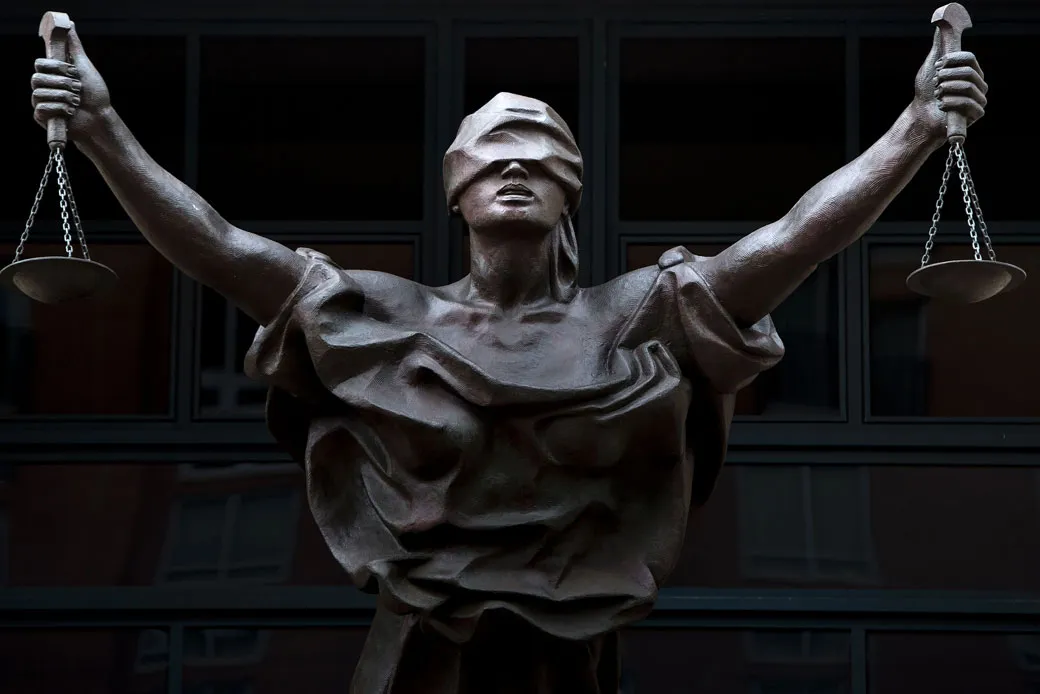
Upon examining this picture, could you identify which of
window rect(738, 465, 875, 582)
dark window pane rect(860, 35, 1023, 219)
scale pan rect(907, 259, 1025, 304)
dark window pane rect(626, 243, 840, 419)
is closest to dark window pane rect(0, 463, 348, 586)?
window rect(738, 465, 875, 582)

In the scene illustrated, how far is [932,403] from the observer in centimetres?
934

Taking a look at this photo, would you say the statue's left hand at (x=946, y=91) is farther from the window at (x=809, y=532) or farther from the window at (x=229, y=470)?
the window at (x=229, y=470)

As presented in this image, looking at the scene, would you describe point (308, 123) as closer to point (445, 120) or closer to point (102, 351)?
point (445, 120)

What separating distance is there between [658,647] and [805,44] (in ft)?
7.87

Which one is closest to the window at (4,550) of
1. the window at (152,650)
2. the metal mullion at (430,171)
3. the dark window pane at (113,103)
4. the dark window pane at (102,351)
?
the dark window pane at (102,351)

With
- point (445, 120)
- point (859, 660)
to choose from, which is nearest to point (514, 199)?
point (445, 120)

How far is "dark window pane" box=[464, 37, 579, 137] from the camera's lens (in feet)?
31.4

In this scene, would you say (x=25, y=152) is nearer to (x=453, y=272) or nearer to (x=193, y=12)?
(x=193, y=12)

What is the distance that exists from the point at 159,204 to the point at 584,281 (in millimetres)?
2859

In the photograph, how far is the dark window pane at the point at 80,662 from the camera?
9148mm

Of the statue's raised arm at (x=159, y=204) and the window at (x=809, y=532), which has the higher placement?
the statue's raised arm at (x=159, y=204)

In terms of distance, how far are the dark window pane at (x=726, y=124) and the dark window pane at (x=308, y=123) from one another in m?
0.86

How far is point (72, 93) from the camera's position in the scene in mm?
6637

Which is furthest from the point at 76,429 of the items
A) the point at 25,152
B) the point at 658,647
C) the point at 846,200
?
the point at 846,200
